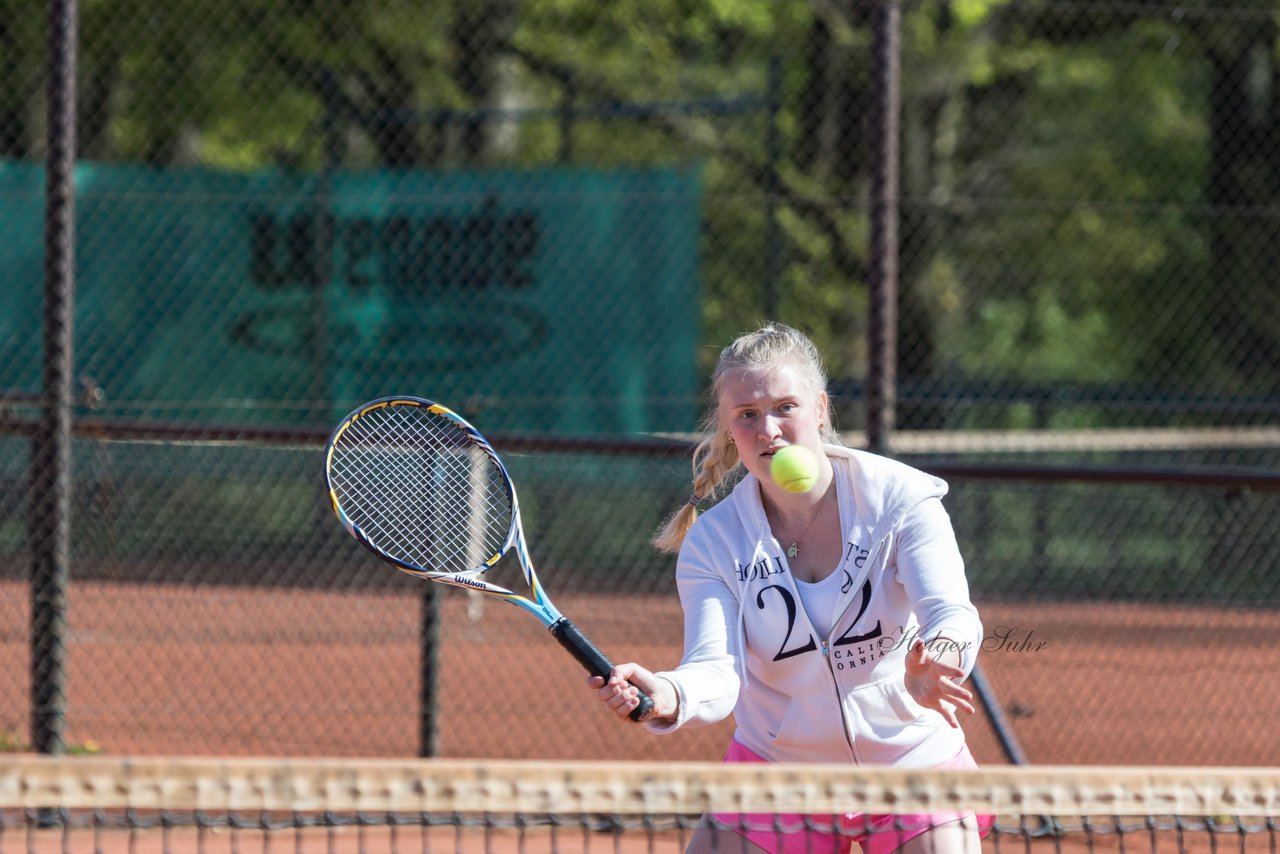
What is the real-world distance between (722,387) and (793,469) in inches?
10.6

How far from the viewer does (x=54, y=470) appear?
519 cm

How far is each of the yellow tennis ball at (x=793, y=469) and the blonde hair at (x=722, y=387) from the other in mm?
183

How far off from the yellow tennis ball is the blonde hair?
0.18 metres

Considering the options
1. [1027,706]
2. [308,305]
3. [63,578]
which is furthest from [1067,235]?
[63,578]

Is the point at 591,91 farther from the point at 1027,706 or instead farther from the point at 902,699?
the point at 902,699

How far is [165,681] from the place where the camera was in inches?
282

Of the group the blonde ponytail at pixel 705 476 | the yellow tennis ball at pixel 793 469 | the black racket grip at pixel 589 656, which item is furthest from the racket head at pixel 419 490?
the yellow tennis ball at pixel 793 469

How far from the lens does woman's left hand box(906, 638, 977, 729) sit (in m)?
2.50

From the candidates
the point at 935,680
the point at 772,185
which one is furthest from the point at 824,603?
the point at 772,185

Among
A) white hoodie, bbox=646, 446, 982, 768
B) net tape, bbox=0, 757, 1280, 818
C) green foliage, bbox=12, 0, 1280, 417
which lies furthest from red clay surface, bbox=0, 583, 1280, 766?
green foliage, bbox=12, 0, 1280, 417

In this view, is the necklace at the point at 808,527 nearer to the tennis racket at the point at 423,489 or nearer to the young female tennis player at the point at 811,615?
the young female tennis player at the point at 811,615

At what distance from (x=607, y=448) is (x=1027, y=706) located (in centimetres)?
215

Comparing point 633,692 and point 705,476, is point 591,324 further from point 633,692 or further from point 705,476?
point 633,692

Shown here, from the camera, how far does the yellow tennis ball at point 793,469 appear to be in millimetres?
2721
